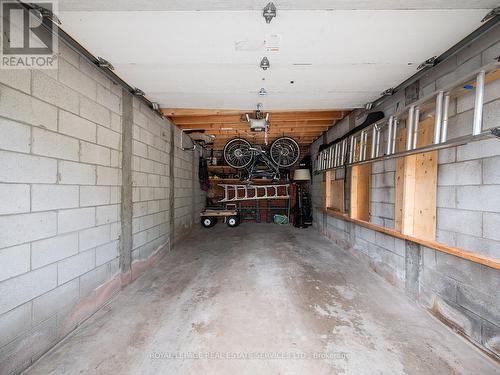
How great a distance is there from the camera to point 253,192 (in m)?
6.89

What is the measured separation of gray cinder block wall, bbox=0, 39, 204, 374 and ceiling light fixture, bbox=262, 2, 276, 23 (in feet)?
5.18

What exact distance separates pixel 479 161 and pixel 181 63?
2.48m

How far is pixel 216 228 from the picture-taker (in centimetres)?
563

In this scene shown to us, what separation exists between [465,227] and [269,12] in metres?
2.10

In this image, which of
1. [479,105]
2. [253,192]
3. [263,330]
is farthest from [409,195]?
[253,192]

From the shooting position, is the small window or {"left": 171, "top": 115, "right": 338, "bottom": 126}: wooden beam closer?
{"left": 171, "top": 115, "right": 338, "bottom": 126}: wooden beam

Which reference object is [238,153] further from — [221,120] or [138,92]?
[138,92]

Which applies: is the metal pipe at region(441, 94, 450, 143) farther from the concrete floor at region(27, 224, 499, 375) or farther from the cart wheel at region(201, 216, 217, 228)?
the cart wheel at region(201, 216, 217, 228)

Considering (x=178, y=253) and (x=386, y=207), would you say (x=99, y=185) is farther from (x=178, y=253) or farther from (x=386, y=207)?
(x=386, y=207)

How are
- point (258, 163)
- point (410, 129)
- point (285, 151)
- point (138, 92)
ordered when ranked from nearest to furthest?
point (410, 129)
point (138, 92)
point (285, 151)
point (258, 163)

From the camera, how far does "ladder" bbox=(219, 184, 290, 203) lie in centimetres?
643

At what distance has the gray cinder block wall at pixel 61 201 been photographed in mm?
1238

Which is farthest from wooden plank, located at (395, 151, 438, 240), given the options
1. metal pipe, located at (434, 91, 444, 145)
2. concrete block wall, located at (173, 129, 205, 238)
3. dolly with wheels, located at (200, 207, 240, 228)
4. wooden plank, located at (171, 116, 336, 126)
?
dolly with wheels, located at (200, 207, 240, 228)

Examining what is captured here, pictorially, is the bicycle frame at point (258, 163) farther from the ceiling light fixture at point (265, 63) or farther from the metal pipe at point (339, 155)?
the ceiling light fixture at point (265, 63)
